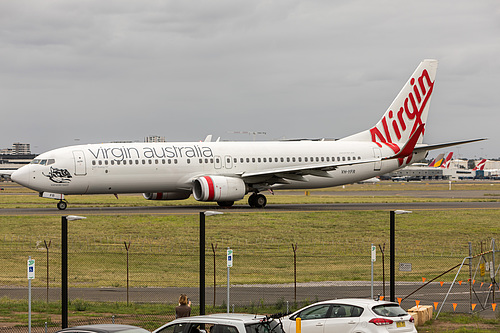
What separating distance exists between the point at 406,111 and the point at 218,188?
17994 mm

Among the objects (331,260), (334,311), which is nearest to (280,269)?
(331,260)

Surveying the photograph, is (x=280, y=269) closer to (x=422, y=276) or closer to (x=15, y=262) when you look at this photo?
(x=422, y=276)

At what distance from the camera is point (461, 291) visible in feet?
86.8

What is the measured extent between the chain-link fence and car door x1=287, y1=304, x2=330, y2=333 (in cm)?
420

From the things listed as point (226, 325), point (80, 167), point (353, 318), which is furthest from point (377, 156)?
point (226, 325)

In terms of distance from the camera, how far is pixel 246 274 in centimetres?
3109

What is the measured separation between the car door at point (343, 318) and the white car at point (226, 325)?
3092mm

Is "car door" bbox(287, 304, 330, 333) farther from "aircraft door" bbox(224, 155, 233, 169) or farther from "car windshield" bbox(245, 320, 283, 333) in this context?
"aircraft door" bbox(224, 155, 233, 169)

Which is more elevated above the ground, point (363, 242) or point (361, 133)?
point (361, 133)

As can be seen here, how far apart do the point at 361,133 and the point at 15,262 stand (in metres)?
30.1

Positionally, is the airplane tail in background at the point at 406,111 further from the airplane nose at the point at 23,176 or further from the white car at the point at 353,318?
the white car at the point at 353,318

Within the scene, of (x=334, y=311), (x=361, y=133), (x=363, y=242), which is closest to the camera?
(x=334, y=311)

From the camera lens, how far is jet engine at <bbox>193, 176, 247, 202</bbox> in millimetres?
45688

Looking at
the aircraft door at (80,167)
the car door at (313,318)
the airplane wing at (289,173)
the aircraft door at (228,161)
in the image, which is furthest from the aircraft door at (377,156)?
the car door at (313,318)
